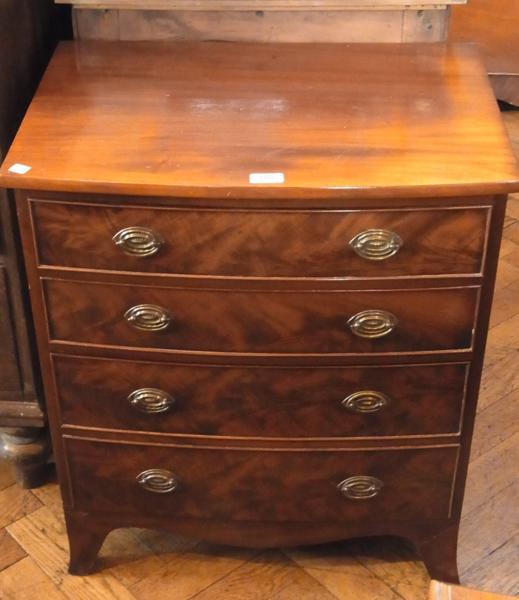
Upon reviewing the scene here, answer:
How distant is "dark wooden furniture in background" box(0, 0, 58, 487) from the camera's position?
137 centimetres

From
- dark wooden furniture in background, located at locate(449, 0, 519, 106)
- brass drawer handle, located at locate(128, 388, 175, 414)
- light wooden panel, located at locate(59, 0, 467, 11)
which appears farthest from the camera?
dark wooden furniture in background, located at locate(449, 0, 519, 106)

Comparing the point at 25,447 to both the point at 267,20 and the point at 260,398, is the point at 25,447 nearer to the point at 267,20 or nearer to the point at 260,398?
the point at 260,398

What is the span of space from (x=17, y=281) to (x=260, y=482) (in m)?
0.47

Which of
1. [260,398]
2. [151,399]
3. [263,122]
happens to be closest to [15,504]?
[151,399]

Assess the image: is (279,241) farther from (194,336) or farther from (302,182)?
(194,336)

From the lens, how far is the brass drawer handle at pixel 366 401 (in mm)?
1368

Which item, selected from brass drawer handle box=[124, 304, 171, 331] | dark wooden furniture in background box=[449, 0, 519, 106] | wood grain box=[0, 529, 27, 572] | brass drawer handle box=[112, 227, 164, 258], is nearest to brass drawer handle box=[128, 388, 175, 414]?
brass drawer handle box=[124, 304, 171, 331]

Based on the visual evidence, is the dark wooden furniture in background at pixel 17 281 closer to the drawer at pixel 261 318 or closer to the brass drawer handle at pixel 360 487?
the drawer at pixel 261 318

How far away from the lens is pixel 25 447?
1669mm

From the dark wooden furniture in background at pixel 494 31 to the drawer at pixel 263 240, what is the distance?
5.20 feet

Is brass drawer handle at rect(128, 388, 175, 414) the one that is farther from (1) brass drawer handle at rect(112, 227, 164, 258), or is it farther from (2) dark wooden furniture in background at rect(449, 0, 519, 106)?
(2) dark wooden furniture in background at rect(449, 0, 519, 106)

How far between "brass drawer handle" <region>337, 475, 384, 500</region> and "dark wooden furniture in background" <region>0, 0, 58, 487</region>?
1.68 feet

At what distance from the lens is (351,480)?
1.46 m

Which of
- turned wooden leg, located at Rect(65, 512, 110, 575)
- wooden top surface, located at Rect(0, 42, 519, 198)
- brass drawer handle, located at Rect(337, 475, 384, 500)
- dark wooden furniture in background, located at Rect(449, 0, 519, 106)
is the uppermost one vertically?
wooden top surface, located at Rect(0, 42, 519, 198)
